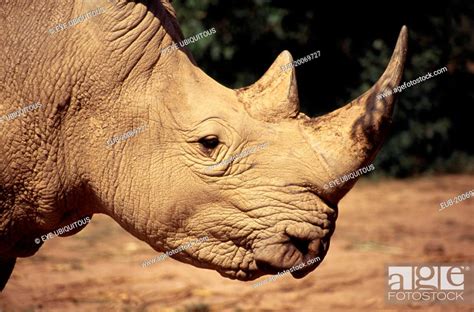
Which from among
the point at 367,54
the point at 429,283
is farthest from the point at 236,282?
the point at 367,54

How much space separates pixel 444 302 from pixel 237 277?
302 cm

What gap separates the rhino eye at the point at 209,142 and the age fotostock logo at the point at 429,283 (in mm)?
3241

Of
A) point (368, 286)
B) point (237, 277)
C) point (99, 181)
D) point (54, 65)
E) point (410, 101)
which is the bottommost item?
point (410, 101)

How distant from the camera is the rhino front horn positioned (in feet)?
15.1

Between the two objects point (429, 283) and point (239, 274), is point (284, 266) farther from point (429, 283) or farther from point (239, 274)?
point (429, 283)

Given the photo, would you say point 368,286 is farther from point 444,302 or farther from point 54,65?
point 54,65

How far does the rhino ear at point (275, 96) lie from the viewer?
479cm

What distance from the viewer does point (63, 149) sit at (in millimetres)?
4707

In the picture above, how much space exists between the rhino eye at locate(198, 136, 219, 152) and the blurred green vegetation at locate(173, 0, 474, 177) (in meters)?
2.53

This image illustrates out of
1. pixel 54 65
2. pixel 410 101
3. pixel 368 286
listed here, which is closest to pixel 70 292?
pixel 368 286

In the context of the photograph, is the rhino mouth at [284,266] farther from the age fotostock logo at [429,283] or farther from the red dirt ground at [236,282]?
the age fotostock logo at [429,283]

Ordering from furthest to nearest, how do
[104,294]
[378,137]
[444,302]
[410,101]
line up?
[410,101]
[104,294]
[444,302]
[378,137]

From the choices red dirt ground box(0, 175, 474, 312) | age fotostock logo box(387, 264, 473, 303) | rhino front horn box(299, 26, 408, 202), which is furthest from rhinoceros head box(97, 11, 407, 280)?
age fotostock logo box(387, 264, 473, 303)

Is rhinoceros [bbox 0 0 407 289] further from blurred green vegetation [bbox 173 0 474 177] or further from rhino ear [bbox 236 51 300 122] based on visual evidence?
blurred green vegetation [bbox 173 0 474 177]
